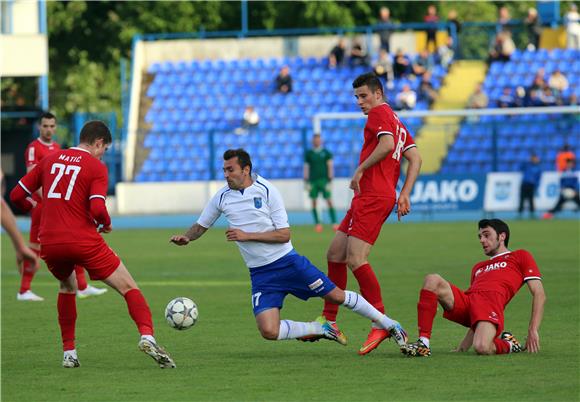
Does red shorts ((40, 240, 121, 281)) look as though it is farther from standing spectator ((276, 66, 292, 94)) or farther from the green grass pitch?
standing spectator ((276, 66, 292, 94))

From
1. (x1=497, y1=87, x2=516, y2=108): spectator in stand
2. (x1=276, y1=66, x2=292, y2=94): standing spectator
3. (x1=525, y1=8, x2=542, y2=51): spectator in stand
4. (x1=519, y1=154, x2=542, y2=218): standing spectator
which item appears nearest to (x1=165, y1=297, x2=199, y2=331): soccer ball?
(x1=519, y1=154, x2=542, y2=218): standing spectator

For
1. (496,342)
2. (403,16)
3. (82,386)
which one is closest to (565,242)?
(496,342)

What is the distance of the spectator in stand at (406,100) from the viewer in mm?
35406

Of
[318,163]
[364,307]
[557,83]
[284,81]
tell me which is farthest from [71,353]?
[284,81]

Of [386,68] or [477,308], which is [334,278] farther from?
[386,68]

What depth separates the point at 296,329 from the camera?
9.62 metres

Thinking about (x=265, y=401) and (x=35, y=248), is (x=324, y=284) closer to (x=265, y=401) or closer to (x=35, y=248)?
(x=265, y=401)

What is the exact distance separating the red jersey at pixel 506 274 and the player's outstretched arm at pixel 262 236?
1.56 metres

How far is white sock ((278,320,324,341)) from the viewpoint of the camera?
955 centimetres

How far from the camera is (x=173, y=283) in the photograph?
52.5 ft

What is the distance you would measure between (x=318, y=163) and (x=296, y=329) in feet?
57.9

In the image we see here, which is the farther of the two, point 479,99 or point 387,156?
point 479,99

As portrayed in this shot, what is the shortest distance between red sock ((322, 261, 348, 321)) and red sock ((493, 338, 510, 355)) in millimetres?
1513

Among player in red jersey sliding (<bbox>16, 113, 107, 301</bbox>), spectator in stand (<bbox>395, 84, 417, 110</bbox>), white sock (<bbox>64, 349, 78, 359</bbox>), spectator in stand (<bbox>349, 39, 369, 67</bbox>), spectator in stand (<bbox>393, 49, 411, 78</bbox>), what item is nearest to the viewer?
white sock (<bbox>64, 349, 78, 359</bbox>)
